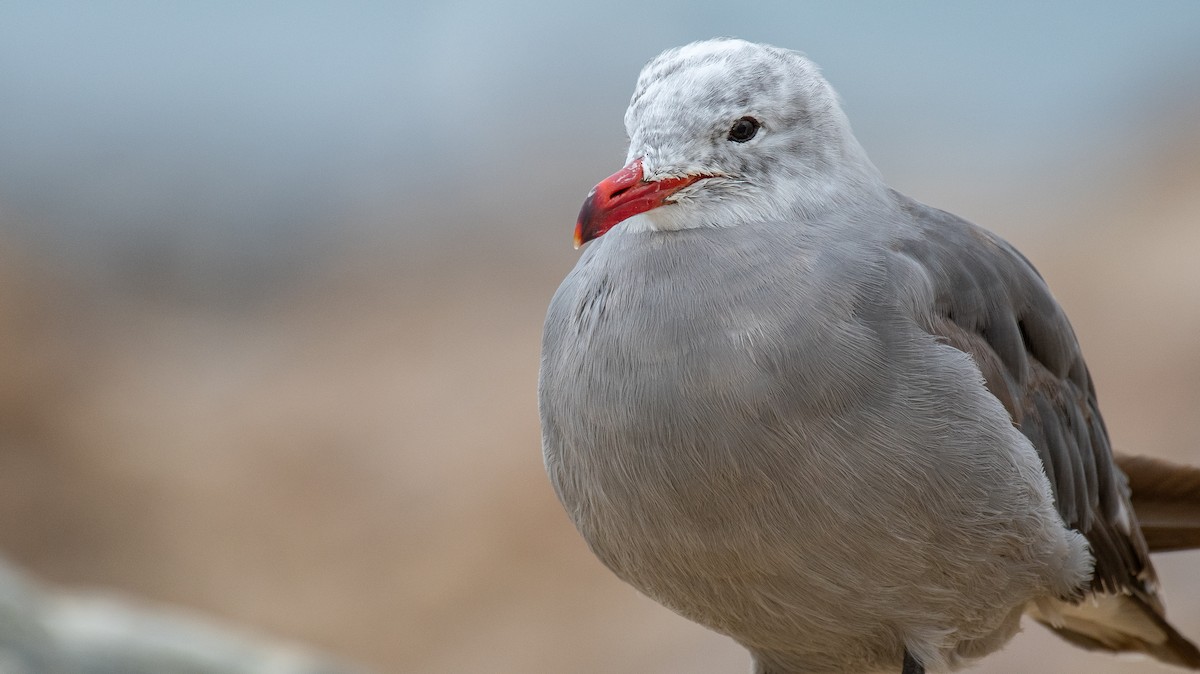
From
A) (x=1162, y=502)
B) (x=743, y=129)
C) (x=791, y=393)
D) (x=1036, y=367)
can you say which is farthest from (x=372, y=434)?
(x=791, y=393)

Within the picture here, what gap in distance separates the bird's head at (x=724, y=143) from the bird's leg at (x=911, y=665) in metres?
0.94

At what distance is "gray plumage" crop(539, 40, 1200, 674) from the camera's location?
2.32 meters

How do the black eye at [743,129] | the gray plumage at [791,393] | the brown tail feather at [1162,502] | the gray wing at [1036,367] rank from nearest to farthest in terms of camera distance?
the gray plumage at [791,393], the black eye at [743,129], the gray wing at [1036,367], the brown tail feather at [1162,502]

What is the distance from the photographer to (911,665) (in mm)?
2709

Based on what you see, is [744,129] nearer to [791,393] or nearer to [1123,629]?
[791,393]

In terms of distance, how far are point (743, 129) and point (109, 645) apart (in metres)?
1.90

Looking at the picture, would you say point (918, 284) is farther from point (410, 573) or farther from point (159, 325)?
point (159, 325)

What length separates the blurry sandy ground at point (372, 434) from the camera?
644cm

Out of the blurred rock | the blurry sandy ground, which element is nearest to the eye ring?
the blurred rock

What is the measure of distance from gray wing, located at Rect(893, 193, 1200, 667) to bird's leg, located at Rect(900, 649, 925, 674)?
0.47 m

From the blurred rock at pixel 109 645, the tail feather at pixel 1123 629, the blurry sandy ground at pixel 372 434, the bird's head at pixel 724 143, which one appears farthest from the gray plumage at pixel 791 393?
the blurry sandy ground at pixel 372 434

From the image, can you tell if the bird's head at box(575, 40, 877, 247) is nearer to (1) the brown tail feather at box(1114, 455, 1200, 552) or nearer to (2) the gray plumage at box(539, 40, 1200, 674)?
(2) the gray plumage at box(539, 40, 1200, 674)

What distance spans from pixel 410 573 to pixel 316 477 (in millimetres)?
778

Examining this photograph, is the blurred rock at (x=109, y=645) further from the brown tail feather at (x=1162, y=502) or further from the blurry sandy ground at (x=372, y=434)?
the blurry sandy ground at (x=372, y=434)
